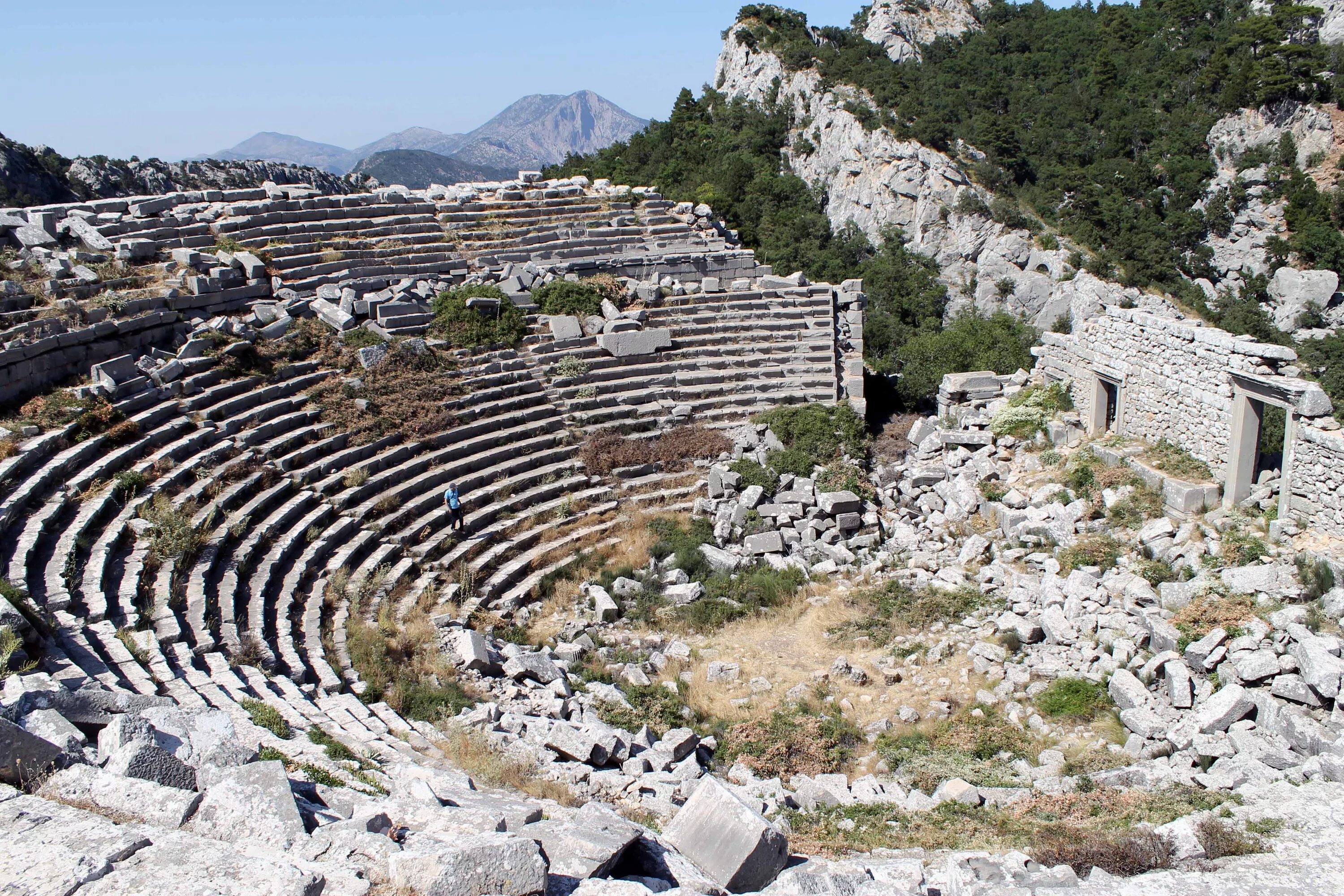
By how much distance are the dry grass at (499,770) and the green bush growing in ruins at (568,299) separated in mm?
11119

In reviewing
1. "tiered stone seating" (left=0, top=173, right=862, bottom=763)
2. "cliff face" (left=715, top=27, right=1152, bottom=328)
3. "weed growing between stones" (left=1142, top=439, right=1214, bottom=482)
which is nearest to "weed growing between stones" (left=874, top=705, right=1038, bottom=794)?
"tiered stone seating" (left=0, top=173, right=862, bottom=763)

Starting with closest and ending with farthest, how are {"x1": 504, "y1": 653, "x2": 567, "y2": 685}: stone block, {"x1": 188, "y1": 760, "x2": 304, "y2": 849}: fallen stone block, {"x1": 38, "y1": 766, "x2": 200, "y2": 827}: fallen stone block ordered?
1. {"x1": 188, "y1": 760, "x2": 304, "y2": 849}: fallen stone block
2. {"x1": 38, "y1": 766, "x2": 200, "y2": 827}: fallen stone block
3. {"x1": 504, "y1": 653, "x2": 567, "y2": 685}: stone block

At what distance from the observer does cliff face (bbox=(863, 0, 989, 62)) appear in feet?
200

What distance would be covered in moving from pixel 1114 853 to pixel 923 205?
4634 cm

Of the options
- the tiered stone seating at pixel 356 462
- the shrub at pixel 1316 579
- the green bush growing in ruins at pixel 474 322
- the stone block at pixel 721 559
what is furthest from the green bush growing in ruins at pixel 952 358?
the shrub at pixel 1316 579

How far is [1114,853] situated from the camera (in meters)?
5.65

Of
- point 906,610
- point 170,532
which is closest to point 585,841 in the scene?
point 170,532

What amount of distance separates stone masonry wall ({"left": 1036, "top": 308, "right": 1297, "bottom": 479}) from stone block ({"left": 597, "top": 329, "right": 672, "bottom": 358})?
7.21m

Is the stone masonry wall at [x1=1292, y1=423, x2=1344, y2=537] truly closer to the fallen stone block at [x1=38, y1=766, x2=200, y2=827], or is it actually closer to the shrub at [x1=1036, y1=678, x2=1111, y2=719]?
the shrub at [x1=1036, y1=678, x2=1111, y2=719]

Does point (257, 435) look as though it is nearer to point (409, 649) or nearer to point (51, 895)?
point (409, 649)

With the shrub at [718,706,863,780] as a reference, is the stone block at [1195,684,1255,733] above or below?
above

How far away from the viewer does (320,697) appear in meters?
8.39

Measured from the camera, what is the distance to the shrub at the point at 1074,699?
902 cm

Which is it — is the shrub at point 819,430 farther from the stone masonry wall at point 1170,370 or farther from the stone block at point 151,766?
the stone block at point 151,766
